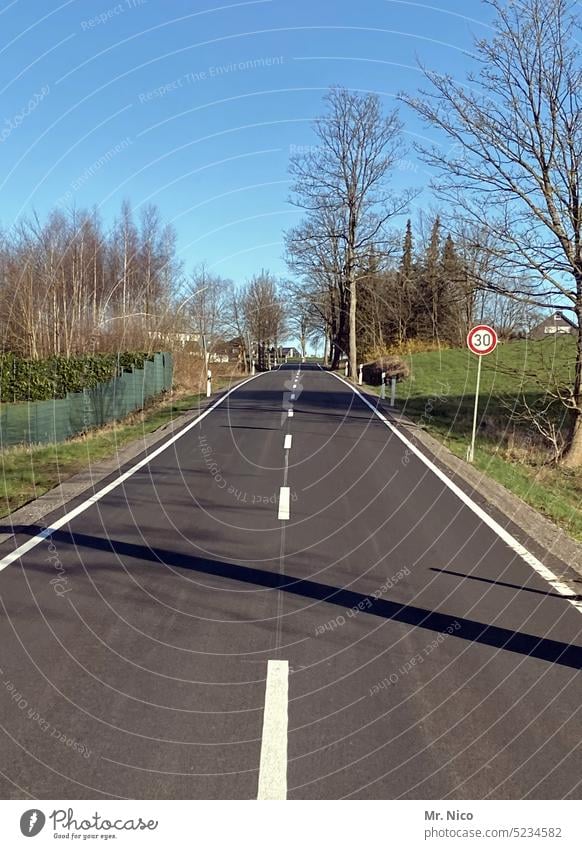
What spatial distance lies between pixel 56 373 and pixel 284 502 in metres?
17.7

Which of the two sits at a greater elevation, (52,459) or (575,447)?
(575,447)

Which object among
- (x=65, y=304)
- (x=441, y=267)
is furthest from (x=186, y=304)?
A: (x=441, y=267)

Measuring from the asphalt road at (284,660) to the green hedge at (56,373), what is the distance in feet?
54.5

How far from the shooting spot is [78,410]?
2022 cm

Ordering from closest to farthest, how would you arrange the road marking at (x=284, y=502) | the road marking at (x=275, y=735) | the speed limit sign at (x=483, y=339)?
the road marking at (x=275, y=735)
the road marking at (x=284, y=502)
the speed limit sign at (x=483, y=339)

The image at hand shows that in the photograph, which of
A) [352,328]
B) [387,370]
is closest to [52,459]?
[387,370]

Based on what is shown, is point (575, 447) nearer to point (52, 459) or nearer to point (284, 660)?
point (52, 459)

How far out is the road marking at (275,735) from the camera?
128 inches

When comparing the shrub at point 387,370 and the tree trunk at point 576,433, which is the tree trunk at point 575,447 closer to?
the tree trunk at point 576,433

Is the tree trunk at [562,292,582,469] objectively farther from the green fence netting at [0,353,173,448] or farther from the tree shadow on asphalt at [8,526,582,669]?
the green fence netting at [0,353,173,448]

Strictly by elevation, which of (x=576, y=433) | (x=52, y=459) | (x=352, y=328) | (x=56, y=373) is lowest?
(x=52, y=459)

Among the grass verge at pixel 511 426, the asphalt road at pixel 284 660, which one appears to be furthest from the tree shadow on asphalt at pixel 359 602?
the grass verge at pixel 511 426

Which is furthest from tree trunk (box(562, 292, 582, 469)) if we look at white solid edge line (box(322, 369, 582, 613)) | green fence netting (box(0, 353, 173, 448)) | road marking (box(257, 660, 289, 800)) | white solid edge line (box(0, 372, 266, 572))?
green fence netting (box(0, 353, 173, 448))
